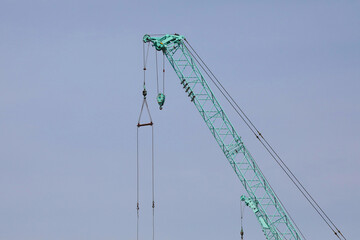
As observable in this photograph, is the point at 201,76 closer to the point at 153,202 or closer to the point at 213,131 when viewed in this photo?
the point at 213,131

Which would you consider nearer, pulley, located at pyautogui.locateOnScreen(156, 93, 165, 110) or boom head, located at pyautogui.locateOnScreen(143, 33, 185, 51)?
pulley, located at pyautogui.locateOnScreen(156, 93, 165, 110)

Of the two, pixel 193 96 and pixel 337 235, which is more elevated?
pixel 193 96

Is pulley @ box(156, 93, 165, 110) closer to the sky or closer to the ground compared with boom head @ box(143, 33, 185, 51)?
closer to the ground

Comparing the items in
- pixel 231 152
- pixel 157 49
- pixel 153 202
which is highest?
pixel 157 49

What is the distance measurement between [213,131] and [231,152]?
441 centimetres

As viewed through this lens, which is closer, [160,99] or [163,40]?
[160,99]

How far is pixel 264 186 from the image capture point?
174 m

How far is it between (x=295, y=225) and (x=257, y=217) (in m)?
6.70

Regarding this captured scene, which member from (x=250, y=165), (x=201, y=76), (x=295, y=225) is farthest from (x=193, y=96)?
(x=295, y=225)

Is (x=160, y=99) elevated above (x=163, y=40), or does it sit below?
below

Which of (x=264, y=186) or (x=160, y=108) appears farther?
(x=264, y=186)

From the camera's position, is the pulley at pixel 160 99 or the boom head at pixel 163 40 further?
the boom head at pixel 163 40

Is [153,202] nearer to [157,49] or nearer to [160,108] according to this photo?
[160,108]

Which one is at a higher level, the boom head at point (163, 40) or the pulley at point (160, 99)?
the boom head at point (163, 40)
